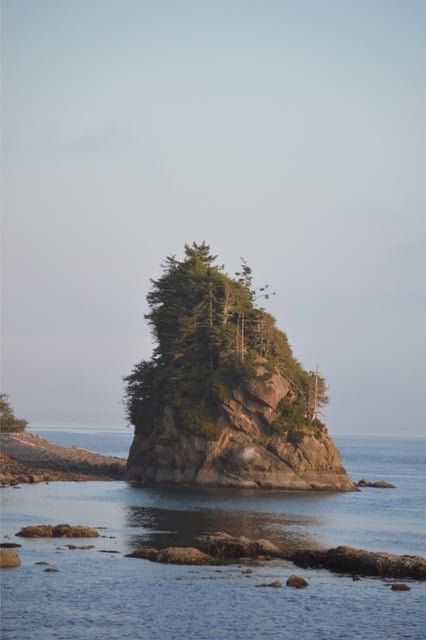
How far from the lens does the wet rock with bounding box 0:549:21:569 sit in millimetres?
56875

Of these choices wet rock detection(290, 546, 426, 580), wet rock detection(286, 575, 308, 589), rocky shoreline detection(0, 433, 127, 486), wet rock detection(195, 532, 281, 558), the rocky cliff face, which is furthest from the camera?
rocky shoreline detection(0, 433, 127, 486)

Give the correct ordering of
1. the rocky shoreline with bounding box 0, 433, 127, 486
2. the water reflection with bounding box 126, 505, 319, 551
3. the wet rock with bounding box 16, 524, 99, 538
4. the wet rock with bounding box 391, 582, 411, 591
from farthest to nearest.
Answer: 1. the rocky shoreline with bounding box 0, 433, 127, 486
2. the water reflection with bounding box 126, 505, 319, 551
3. the wet rock with bounding box 16, 524, 99, 538
4. the wet rock with bounding box 391, 582, 411, 591

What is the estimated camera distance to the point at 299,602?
52188 mm

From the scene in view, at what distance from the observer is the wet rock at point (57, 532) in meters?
69.6

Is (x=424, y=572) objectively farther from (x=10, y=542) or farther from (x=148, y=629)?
(x=10, y=542)

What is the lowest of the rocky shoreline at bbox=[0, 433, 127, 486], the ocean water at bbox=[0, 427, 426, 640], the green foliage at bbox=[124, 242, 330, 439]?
the ocean water at bbox=[0, 427, 426, 640]

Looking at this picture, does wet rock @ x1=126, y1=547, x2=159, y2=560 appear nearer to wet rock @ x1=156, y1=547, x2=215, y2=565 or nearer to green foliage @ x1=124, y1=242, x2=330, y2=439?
wet rock @ x1=156, y1=547, x2=215, y2=565

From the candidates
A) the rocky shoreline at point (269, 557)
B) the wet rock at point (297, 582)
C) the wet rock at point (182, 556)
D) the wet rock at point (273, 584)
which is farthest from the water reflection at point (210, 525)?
the wet rock at point (273, 584)

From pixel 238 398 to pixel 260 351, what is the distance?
39.9 ft

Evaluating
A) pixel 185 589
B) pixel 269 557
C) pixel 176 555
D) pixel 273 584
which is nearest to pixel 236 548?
pixel 269 557

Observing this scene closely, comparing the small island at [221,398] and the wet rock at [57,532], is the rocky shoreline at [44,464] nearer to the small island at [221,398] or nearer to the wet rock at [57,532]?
the small island at [221,398]

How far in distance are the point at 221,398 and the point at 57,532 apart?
168 feet

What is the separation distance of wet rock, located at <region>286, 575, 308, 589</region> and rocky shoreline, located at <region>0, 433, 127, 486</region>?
205 ft

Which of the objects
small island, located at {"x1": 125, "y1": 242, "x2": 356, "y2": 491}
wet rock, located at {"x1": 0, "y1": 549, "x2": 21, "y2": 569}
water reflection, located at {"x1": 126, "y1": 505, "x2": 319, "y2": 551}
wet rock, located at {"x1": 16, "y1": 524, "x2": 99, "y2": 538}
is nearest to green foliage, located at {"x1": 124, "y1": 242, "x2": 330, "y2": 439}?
small island, located at {"x1": 125, "y1": 242, "x2": 356, "y2": 491}
